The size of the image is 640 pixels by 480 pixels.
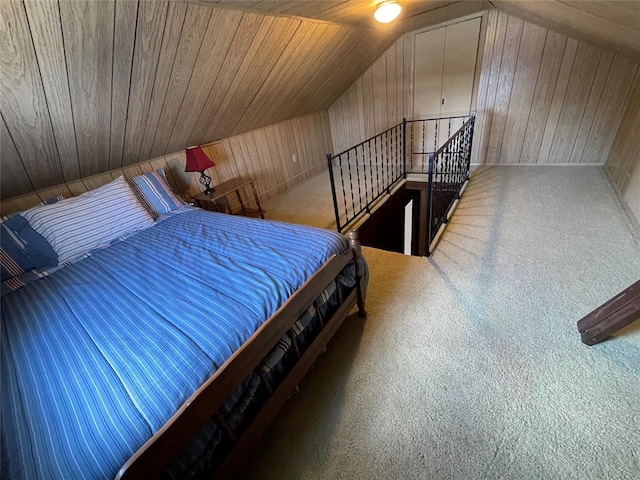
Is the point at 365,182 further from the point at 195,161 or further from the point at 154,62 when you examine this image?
the point at 154,62

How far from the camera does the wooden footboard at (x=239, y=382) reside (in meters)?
0.69

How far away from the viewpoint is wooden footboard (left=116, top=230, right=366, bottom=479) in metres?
0.69

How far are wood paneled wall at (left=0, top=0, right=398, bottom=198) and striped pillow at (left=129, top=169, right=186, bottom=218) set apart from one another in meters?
0.32

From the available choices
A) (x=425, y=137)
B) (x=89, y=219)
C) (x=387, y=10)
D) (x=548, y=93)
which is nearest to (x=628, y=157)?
(x=548, y=93)

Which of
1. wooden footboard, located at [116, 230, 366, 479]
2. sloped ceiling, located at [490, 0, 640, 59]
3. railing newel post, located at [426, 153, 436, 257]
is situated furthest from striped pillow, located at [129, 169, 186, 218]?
sloped ceiling, located at [490, 0, 640, 59]

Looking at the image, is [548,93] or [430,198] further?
[548,93]

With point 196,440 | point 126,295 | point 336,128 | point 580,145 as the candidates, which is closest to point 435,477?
point 196,440

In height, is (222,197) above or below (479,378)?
above

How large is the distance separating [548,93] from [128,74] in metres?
4.39

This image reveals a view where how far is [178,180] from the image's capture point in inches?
117

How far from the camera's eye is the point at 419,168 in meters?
4.39

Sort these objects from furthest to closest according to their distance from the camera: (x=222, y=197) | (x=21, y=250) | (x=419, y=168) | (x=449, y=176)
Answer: (x=419, y=168)
(x=222, y=197)
(x=449, y=176)
(x=21, y=250)

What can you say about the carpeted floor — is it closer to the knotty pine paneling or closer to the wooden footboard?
the wooden footboard

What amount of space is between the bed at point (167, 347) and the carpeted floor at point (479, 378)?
9.9 inches
